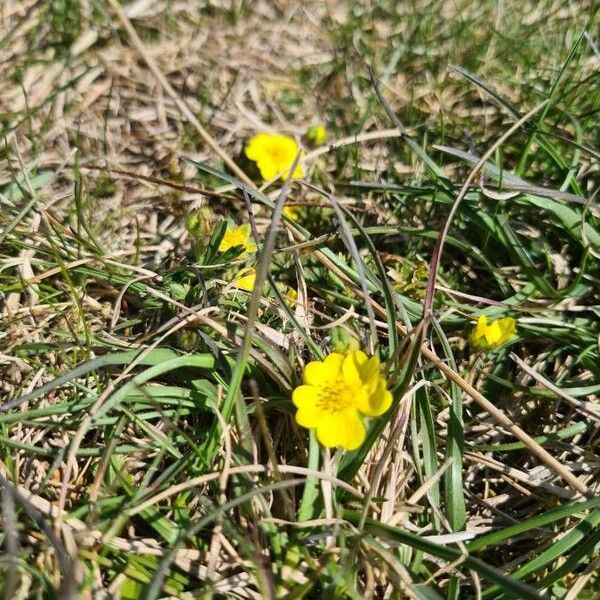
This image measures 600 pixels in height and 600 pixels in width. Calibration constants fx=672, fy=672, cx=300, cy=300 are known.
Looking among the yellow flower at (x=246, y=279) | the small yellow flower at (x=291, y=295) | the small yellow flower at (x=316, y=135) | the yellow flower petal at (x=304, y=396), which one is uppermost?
the small yellow flower at (x=316, y=135)

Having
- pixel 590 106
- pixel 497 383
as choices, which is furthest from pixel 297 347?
pixel 590 106

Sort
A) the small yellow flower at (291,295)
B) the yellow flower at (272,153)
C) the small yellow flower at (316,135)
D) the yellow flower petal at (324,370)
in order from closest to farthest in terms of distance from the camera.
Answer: the yellow flower petal at (324,370), the small yellow flower at (291,295), the yellow flower at (272,153), the small yellow flower at (316,135)

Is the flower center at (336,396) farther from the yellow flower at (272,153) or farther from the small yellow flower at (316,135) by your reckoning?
the small yellow flower at (316,135)

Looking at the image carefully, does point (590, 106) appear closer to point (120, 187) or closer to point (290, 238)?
point (290, 238)

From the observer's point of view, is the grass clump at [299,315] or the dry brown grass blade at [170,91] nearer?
the grass clump at [299,315]

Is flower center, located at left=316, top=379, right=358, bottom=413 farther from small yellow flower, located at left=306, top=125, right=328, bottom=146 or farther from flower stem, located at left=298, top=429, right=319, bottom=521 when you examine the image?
small yellow flower, located at left=306, top=125, right=328, bottom=146

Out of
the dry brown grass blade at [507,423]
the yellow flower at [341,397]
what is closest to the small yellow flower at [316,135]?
the dry brown grass blade at [507,423]

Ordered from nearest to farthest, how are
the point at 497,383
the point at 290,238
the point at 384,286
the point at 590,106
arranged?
the point at 384,286
the point at 497,383
the point at 290,238
the point at 590,106
